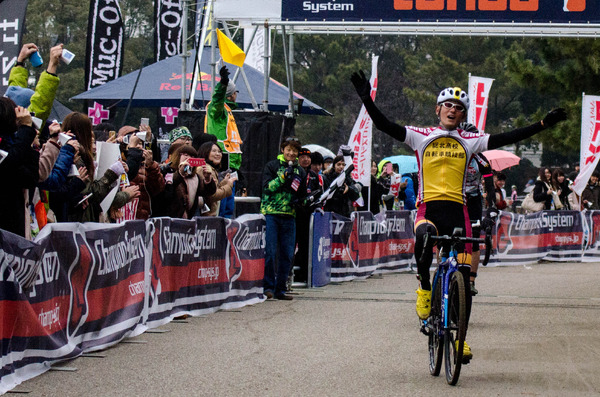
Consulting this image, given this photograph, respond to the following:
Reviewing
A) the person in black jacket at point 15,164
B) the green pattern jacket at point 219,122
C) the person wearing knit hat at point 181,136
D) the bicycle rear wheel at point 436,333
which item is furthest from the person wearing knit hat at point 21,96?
the green pattern jacket at point 219,122

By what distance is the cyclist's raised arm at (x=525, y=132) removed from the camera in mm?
8078

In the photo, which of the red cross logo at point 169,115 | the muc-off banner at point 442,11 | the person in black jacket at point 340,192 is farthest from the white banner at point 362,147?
the red cross logo at point 169,115

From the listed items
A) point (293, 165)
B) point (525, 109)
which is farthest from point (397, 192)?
point (525, 109)

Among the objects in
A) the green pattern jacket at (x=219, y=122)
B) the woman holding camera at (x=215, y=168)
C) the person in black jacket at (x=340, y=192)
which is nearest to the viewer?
the woman holding camera at (x=215, y=168)

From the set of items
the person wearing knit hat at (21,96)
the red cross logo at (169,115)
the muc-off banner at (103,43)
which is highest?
the muc-off banner at (103,43)

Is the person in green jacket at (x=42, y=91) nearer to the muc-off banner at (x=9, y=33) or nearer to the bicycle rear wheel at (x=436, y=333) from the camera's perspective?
the muc-off banner at (x=9, y=33)

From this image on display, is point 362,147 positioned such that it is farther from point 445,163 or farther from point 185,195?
point 445,163

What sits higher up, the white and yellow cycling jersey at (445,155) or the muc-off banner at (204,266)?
the white and yellow cycling jersey at (445,155)

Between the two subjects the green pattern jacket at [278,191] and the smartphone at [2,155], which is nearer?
the smartphone at [2,155]

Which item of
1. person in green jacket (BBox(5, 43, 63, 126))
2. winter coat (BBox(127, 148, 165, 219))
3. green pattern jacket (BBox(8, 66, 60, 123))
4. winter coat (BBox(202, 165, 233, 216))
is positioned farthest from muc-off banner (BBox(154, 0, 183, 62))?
green pattern jacket (BBox(8, 66, 60, 123))

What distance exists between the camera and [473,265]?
468 inches

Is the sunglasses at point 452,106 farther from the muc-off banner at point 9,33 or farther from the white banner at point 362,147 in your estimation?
the white banner at point 362,147

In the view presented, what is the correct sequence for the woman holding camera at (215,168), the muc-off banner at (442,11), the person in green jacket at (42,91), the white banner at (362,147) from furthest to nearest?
the white banner at (362,147), the muc-off banner at (442,11), the woman holding camera at (215,168), the person in green jacket at (42,91)

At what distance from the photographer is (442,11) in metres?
15.9
